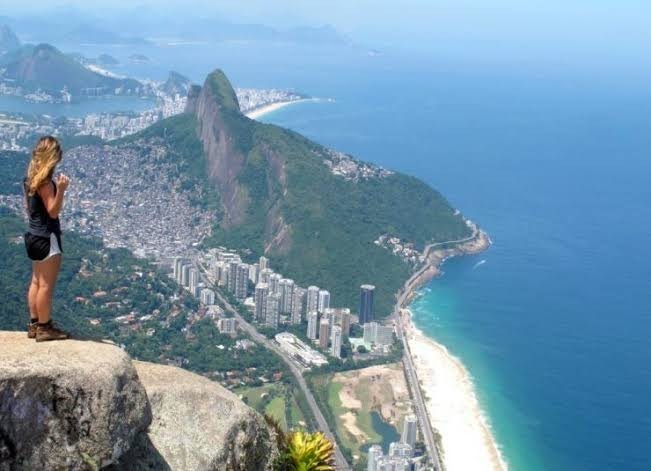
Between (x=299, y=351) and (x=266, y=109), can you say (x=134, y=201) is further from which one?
(x=266, y=109)

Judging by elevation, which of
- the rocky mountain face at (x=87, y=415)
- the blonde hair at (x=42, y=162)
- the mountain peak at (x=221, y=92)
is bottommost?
the mountain peak at (x=221, y=92)

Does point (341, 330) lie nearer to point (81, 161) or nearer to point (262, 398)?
point (262, 398)

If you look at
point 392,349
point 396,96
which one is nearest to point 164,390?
point 392,349

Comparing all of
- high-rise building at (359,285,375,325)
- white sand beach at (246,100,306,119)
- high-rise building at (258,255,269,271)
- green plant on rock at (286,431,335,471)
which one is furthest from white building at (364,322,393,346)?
white sand beach at (246,100,306,119)

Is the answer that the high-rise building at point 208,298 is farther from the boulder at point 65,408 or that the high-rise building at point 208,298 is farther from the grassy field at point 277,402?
the boulder at point 65,408

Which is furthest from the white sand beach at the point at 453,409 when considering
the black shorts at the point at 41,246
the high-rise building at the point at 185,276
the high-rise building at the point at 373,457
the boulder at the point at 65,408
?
the boulder at the point at 65,408

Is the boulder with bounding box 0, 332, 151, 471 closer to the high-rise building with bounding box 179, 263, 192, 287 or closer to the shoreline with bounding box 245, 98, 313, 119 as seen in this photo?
the high-rise building with bounding box 179, 263, 192, 287
